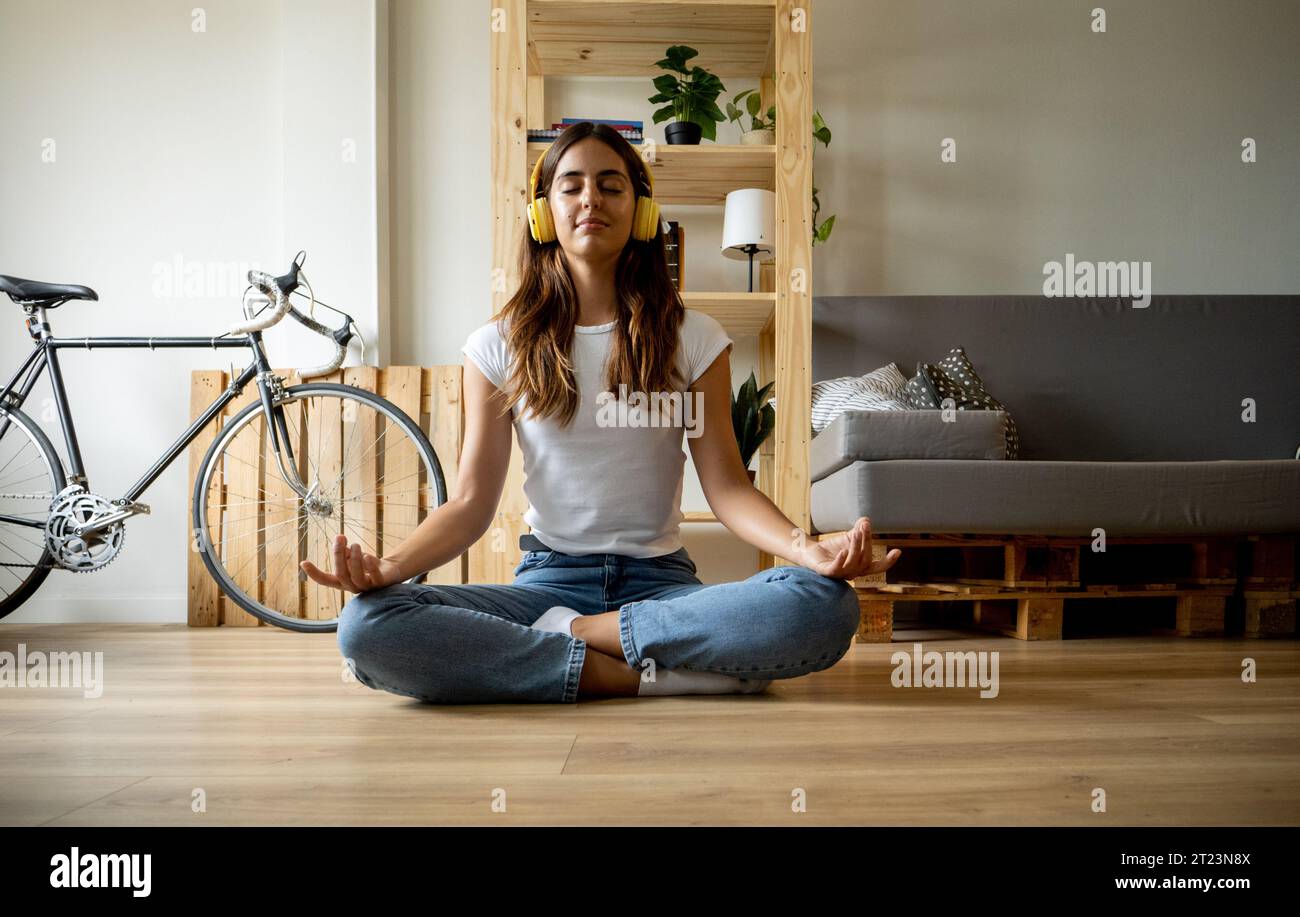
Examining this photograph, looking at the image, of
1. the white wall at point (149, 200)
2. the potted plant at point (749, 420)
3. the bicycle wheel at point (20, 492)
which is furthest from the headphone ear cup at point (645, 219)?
the bicycle wheel at point (20, 492)

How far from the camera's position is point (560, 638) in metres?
1.47

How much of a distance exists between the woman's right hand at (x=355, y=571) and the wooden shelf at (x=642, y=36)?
1702 millimetres

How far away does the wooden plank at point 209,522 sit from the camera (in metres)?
2.87

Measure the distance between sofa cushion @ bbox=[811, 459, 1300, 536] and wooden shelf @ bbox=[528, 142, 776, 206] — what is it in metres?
0.87

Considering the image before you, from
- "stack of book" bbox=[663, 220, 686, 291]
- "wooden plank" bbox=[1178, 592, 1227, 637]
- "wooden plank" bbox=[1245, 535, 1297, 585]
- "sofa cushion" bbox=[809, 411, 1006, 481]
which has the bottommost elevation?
"wooden plank" bbox=[1178, 592, 1227, 637]

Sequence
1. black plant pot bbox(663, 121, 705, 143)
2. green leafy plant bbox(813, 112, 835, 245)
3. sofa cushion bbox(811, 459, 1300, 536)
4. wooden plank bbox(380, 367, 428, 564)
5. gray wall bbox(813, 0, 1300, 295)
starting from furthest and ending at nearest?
gray wall bbox(813, 0, 1300, 295) < green leafy plant bbox(813, 112, 835, 245) < wooden plank bbox(380, 367, 428, 564) < black plant pot bbox(663, 121, 705, 143) < sofa cushion bbox(811, 459, 1300, 536)

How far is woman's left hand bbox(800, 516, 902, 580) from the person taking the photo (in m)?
1.33

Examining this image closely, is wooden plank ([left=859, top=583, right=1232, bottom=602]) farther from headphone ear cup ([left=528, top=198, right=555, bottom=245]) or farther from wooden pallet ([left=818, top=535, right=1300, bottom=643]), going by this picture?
headphone ear cup ([left=528, top=198, right=555, bottom=245])

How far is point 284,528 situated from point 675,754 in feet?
6.79

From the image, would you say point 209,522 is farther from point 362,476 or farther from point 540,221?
point 540,221

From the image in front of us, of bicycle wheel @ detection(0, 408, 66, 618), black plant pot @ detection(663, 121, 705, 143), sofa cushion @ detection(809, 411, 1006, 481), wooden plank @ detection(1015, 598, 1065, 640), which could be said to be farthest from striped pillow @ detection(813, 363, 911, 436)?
bicycle wheel @ detection(0, 408, 66, 618)

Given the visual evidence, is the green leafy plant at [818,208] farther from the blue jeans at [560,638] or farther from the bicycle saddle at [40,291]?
the bicycle saddle at [40,291]

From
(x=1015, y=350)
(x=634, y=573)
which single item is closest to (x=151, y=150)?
(x=634, y=573)

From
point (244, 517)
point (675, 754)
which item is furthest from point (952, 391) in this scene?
point (244, 517)
